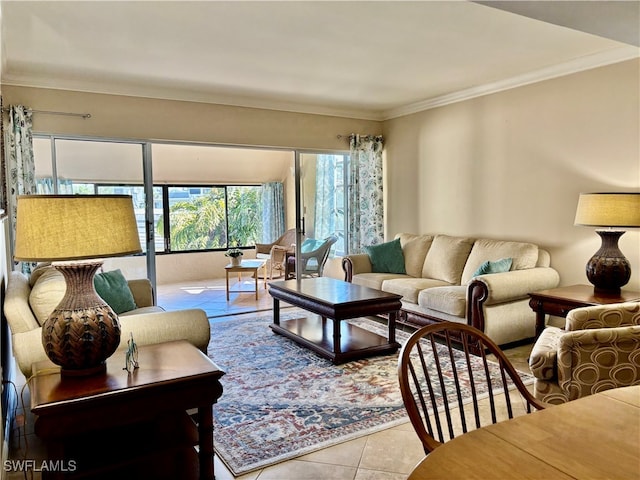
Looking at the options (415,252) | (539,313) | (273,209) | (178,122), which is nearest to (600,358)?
(539,313)

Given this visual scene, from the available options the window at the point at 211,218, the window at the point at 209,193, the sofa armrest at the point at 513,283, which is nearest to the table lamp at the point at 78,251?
the sofa armrest at the point at 513,283

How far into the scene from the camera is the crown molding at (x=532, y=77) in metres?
3.93

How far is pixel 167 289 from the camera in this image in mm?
7812

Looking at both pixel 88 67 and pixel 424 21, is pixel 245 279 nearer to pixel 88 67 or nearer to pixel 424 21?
pixel 88 67

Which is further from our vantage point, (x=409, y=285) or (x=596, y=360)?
(x=409, y=285)

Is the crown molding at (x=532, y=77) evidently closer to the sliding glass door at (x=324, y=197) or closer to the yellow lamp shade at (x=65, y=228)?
the sliding glass door at (x=324, y=197)

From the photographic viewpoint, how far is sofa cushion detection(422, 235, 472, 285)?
5.12m

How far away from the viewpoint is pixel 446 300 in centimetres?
429

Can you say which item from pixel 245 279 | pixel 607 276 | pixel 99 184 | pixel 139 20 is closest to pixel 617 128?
pixel 607 276

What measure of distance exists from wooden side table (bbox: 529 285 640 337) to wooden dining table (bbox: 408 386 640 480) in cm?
240

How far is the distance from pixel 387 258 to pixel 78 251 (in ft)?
13.9

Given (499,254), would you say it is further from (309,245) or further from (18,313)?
(18,313)

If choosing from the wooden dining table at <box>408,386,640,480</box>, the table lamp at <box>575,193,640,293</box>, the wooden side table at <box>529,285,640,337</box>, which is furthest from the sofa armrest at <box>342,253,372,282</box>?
the wooden dining table at <box>408,386,640,480</box>

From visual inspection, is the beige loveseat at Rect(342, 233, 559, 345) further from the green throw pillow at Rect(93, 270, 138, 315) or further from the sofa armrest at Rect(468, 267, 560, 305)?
the green throw pillow at Rect(93, 270, 138, 315)
